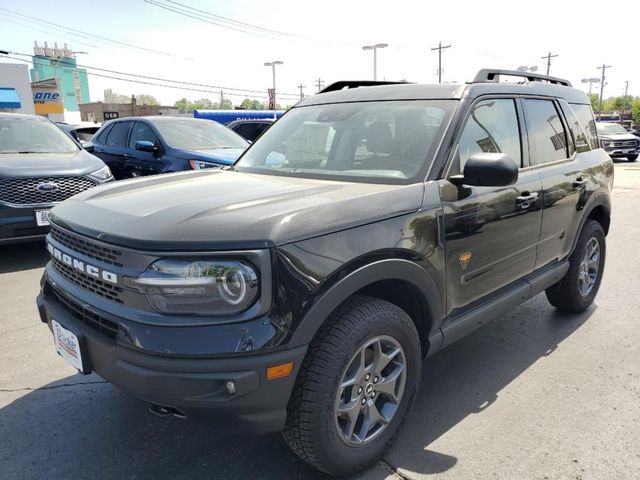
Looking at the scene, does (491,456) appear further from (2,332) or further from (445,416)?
(2,332)

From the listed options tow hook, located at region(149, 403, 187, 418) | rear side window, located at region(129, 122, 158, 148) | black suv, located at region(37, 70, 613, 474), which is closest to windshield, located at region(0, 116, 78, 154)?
rear side window, located at region(129, 122, 158, 148)

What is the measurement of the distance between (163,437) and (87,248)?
1105mm

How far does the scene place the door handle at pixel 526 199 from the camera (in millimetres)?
3157

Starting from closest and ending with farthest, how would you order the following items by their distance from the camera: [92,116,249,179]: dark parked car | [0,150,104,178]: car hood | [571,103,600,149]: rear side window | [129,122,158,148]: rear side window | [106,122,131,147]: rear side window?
[571,103,600,149]: rear side window, [0,150,104,178]: car hood, [92,116,249,179]: dark parked car, [129,122,158,148]: rear side window, [106,122,131,147]: rear side window

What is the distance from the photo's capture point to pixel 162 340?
6.19 feet

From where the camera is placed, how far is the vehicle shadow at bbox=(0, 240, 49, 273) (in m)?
5.83

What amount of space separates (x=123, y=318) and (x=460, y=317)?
1.79 m

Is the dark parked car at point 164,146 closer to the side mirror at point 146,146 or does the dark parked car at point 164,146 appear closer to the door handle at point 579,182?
the side mirror at point 146,146

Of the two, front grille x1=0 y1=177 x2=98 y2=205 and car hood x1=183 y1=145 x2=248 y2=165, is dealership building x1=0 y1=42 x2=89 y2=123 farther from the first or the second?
front grille x1=0 y1=177 x2=98 y2=205

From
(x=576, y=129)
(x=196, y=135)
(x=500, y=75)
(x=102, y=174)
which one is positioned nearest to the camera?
(x=500, y=75)

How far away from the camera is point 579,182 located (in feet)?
12.7

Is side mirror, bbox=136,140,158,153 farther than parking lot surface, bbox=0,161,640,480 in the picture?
Yes

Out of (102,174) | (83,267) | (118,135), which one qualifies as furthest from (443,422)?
(118,135)

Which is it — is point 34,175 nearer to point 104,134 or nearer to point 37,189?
point 37,189
